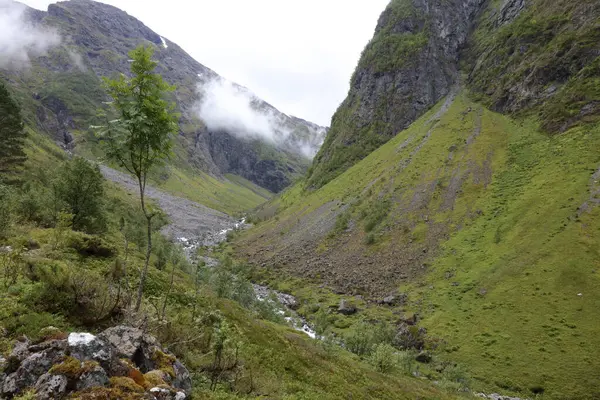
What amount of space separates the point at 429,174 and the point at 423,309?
168ft

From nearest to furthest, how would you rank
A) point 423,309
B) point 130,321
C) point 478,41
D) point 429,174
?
1. point 130,321
2. point 423,309
3. point 429,174
4. point 478,41

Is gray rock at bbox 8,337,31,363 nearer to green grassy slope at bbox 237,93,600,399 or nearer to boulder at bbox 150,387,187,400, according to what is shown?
boulder at bbox 150,387,187,400

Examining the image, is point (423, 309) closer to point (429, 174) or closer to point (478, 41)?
point (429, 174)

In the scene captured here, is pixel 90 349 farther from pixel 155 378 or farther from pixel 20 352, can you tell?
pixel 155 378

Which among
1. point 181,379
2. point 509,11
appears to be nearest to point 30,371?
point 181,379

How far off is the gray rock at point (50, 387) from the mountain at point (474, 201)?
48529mm

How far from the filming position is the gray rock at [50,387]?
776 cm

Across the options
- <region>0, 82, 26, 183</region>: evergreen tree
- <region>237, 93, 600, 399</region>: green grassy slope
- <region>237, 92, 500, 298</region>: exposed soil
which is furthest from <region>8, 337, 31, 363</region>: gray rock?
<region>237, 92, 500, 298</region>: exposed soil

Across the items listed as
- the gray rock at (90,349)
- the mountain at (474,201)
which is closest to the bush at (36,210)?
the gray rock at (90,349)

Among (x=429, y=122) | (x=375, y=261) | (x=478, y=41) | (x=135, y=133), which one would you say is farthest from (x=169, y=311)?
(x=478, y=41)

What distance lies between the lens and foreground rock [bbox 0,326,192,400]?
796 centimetres

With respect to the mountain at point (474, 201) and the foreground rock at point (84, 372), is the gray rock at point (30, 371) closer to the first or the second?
the foreground rock at point (84, 372)

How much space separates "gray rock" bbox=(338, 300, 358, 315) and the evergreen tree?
2374 inches

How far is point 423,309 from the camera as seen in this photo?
6219 centimetres
